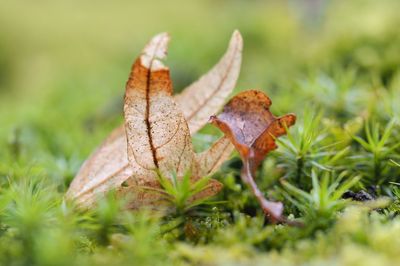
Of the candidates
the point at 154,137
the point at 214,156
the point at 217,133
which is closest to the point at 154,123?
the point at 154,137

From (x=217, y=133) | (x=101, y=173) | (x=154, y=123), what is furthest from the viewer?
(x=217, y=133)

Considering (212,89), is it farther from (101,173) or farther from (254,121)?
(101,173)

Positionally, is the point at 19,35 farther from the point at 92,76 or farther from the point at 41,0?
the point at 92,76

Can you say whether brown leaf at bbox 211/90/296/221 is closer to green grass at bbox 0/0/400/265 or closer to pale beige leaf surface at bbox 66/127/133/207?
green grass at bbox 0/0/400/265

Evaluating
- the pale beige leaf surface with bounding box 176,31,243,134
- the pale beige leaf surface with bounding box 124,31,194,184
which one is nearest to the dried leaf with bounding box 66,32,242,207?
the pale beige leaf surface with bounding box 124,31,194,184

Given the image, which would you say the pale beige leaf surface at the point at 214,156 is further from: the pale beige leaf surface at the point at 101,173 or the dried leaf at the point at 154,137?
the pale beige leaf surface at the point at 101,173

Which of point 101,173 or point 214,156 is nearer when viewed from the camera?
point 214,156
